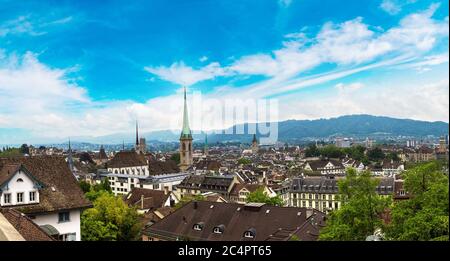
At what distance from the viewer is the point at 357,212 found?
8828 mm

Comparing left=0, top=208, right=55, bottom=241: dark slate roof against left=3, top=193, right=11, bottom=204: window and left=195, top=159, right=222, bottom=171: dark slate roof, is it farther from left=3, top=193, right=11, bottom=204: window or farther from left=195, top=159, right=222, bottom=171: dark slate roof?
left=195, top=159, right=222, bottom=171: dark slate roof

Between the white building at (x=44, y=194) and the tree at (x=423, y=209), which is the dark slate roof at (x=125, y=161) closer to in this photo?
the white building at (x=44, y=194)

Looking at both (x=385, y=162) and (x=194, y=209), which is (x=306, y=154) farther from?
(x=194, y=209)

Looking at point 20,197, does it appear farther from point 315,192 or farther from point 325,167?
point 325,167

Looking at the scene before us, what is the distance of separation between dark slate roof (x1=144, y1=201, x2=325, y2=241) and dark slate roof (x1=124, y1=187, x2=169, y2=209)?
8.87m

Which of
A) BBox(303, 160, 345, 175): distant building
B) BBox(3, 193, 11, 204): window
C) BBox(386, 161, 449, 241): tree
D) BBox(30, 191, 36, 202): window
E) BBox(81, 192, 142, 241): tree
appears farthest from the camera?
BBox(303, 160, 345, 175): distant building

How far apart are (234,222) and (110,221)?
442 cm

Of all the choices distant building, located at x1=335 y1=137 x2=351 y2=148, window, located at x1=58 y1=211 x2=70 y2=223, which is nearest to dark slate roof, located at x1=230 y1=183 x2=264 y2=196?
distant building, located at x1=335 y1=137 x2=351 y2=148

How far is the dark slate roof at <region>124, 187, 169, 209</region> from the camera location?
25619mm
